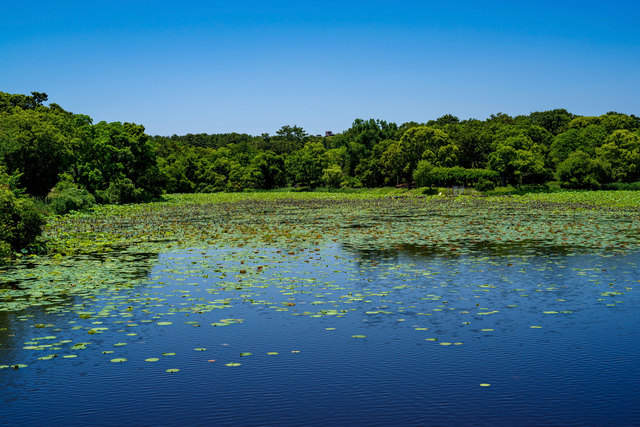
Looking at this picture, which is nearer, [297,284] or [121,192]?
[297,284]

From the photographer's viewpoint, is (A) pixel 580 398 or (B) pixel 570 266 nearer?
(A) pixel 580 398

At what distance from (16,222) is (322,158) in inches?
3655

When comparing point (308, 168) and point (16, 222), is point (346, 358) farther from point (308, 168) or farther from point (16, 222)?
point (308, 168)

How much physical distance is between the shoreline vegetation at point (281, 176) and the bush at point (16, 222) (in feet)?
0.18

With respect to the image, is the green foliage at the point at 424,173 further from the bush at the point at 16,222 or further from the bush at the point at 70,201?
the bush at the point at 16,222

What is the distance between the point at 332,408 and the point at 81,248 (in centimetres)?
2100

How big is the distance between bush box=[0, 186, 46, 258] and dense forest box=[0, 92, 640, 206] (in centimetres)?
1861

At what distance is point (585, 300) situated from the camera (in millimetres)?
14062

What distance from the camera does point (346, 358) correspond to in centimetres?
988

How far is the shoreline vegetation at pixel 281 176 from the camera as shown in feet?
119

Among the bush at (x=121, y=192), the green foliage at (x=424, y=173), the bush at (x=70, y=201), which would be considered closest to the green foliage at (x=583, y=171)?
the green foliage at (x=424, y=173)

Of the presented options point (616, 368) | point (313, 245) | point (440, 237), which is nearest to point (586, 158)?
point (440, 237)

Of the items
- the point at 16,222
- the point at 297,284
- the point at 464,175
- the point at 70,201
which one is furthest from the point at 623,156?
the point at 16,222

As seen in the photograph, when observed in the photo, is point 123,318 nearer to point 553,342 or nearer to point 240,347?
point 240,347
